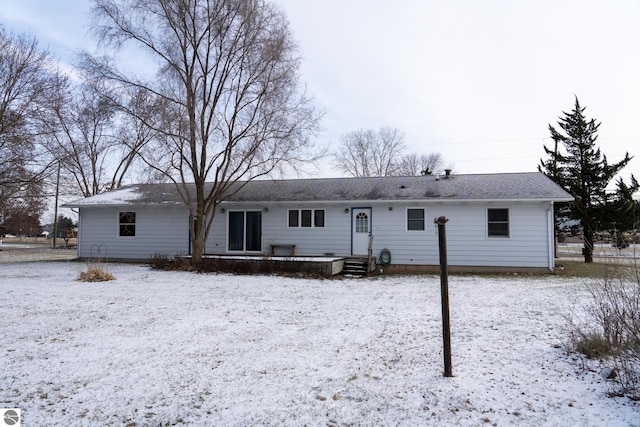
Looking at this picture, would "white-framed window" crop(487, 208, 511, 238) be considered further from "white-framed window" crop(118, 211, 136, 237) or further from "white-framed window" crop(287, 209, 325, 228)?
"white-framed window" crop(118, 211, 136, 237)

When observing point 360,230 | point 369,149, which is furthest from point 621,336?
point 369,149

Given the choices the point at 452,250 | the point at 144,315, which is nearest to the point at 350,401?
the point at 144,315

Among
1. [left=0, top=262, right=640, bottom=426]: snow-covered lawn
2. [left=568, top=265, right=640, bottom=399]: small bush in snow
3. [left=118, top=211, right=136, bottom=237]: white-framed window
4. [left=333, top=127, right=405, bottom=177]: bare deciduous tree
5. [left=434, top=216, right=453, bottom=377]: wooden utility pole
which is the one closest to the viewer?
[left=0, top=262, right=640, bottom=426]: snow-covered lawn

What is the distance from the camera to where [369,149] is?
36969 mm

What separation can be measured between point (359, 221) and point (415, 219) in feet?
6.96

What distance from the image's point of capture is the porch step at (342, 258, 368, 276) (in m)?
13.1

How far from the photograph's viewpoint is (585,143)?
757 inches

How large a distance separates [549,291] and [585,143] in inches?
545

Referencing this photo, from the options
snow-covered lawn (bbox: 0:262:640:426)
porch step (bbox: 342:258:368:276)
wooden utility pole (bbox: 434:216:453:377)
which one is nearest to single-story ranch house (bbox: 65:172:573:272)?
porch step (bbox: 342:258:368:276)

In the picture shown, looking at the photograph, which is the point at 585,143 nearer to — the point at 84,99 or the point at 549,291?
the point at 549,291

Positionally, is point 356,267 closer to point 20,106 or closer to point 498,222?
point 498,222

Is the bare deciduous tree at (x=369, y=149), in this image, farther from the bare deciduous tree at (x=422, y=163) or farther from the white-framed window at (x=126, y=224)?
the white-framed window at (x=126, y=224)

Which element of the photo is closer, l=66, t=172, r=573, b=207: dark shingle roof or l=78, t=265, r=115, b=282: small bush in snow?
l=78, t=265, r=115, b=282: small bush in snow

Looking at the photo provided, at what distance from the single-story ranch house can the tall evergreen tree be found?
5.10m
